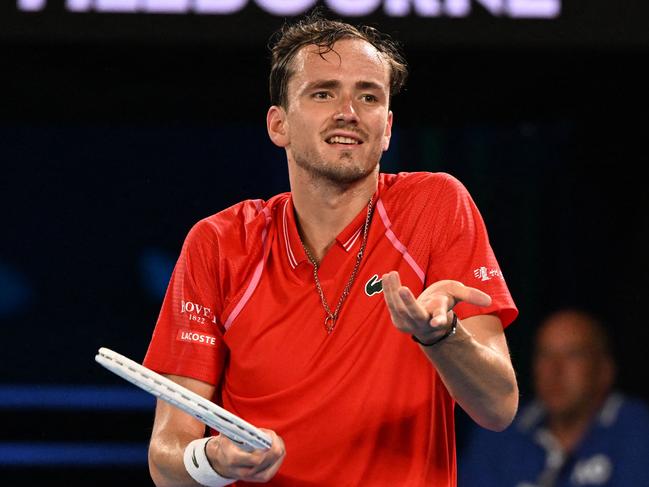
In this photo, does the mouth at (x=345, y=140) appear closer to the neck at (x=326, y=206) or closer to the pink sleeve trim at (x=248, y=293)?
the neck at (x=326, y=206)

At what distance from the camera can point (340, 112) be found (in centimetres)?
250

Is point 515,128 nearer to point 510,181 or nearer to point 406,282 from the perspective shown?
point 510,181

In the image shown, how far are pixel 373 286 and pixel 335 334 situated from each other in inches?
5.0

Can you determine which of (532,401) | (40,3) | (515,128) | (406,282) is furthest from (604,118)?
(406,282)

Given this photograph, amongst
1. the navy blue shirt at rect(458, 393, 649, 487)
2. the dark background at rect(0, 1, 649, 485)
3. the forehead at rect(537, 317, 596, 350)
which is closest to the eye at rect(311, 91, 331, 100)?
the dark background at rect(0, 1, 649, 485)

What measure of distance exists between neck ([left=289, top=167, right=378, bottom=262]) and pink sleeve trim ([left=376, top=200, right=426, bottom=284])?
49 mm

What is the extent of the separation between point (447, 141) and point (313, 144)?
2272mm

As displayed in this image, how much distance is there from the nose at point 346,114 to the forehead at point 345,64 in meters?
0.07

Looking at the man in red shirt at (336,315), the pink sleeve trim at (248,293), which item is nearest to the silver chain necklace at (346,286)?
the man in red shirt at (336,315)

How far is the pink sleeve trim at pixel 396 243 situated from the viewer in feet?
7.74

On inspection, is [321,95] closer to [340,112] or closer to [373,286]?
[340,112]

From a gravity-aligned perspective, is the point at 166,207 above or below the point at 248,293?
above

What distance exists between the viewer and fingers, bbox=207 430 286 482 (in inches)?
81.7

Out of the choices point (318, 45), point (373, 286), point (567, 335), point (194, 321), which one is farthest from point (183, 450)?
point (567, 335)
